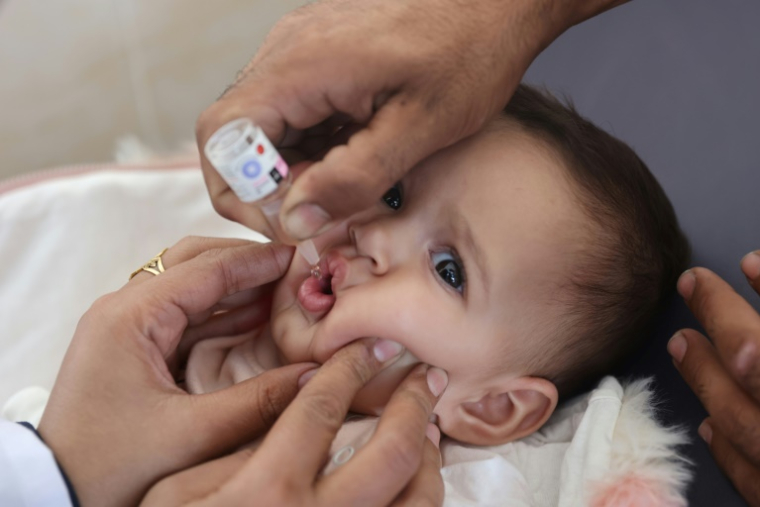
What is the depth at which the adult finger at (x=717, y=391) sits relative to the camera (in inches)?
46.4

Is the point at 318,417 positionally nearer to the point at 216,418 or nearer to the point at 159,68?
the point at 216,418

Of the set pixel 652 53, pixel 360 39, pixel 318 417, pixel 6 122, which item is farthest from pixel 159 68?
pixel 318 417

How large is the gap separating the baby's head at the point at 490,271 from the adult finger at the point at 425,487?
0.66ft

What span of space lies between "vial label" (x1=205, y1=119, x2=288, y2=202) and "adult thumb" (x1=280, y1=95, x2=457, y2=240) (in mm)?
43

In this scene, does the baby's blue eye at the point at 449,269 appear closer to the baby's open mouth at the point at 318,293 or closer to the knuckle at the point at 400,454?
the baby's open mouth at the point at 318,293

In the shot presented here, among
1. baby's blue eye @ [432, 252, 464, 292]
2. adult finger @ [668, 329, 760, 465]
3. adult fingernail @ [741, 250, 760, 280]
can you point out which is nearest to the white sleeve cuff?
baby's blue eye @ [432, 252, 464, 292]

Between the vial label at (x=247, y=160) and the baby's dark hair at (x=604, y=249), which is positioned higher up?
the vial label at (x=247, y=160)

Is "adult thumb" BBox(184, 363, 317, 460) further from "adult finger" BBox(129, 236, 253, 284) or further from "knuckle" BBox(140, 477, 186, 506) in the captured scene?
"adult finger" BBox(129, 236, 253, 284)

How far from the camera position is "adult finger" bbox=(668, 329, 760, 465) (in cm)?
118

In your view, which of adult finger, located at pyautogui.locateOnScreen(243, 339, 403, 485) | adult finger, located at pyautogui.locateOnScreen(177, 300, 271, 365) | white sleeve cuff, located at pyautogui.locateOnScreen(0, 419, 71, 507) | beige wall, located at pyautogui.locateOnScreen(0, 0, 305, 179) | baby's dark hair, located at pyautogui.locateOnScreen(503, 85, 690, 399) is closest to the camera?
adult finger, located at pyautogui.locateOnScreen(243, 339, 403, 485)

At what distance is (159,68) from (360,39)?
2184 millimetres

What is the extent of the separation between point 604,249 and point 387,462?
58 centimetres

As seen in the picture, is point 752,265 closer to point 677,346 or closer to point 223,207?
point 677,346

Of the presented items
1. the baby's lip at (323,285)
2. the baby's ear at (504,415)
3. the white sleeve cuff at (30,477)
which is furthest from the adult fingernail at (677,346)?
the white sleeve cuff at (30,477)
